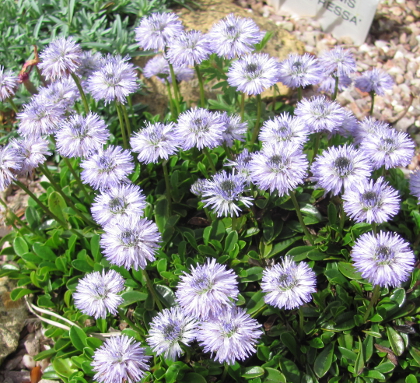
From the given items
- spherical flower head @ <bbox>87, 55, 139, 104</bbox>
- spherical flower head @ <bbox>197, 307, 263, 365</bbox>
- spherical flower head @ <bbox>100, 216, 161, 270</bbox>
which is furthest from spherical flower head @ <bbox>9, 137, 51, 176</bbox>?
spherical flower head @ <bbox>197, 307, 263, 365</bbox>

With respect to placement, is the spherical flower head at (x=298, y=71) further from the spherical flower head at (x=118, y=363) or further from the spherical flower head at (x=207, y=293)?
the spherical flower head at (x=118, y=363)

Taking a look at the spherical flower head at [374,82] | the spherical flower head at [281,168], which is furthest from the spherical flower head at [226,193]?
the spherical flower head at [374,82]

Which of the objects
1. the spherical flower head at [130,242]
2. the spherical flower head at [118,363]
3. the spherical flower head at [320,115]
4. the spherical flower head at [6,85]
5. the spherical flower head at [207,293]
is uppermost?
the spherical flower head at [320,115]

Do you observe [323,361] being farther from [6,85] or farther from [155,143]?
[6,85]

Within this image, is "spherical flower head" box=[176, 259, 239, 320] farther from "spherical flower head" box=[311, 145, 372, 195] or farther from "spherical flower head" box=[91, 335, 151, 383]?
"spherical flower head" box=[311, 145, 372, 195]

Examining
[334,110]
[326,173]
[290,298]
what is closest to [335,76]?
[334,110]

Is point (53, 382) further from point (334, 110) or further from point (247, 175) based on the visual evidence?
point (334, 110)

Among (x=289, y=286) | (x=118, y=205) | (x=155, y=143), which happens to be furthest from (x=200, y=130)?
(x=289, y=286)
